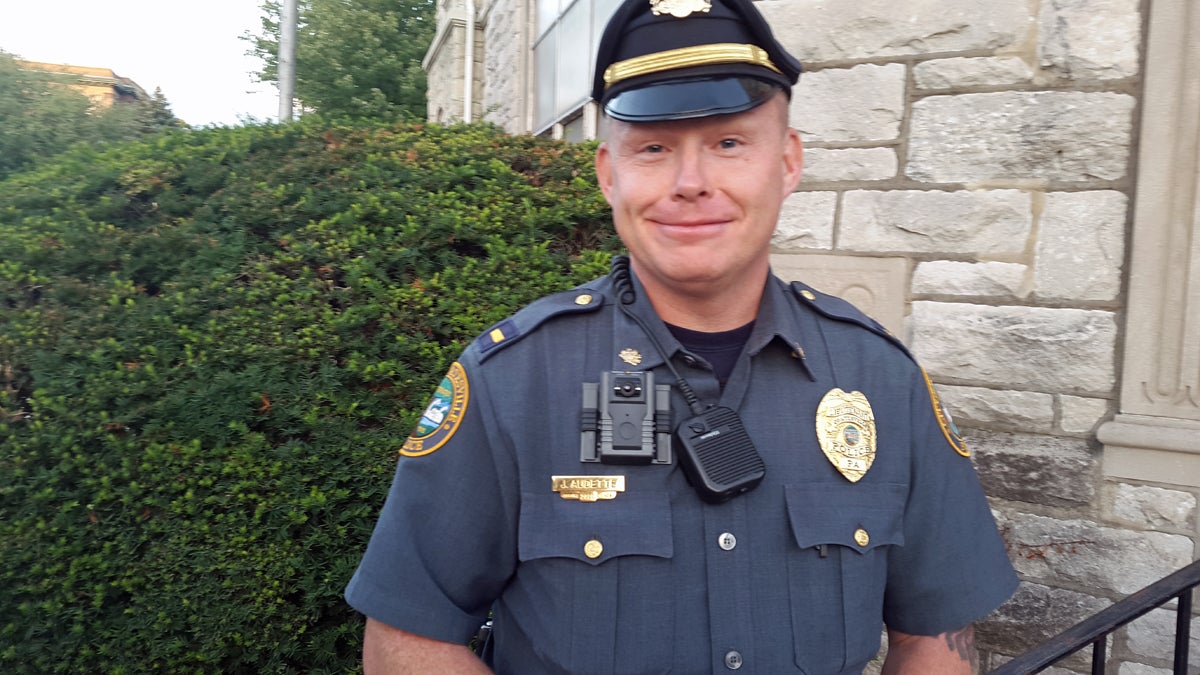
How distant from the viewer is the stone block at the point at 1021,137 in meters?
2.63

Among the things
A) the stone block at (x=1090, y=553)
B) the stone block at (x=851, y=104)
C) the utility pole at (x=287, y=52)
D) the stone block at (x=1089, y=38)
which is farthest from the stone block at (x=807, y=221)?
the utility pole at (x=287, y=52)

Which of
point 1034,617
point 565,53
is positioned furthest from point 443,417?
point 565,53

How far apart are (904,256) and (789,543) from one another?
187 cm

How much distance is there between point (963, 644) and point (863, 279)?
1683 mm

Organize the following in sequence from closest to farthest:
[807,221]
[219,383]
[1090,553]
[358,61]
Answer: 1. [219,383]
2. [1090,553]
3. [807,221]
4. [358,61]

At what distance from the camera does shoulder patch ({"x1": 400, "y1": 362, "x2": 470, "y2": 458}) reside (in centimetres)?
140

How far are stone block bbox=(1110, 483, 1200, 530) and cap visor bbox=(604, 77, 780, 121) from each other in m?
2.10

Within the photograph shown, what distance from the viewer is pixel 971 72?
9.21ft

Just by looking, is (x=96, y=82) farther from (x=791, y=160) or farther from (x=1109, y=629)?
(x=1109, y=629)

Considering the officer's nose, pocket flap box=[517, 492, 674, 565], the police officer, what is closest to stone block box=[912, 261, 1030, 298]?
the police officer

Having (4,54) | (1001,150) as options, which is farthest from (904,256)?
(4,54)

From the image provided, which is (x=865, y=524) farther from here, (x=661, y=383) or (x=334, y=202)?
(x=334, y=202)

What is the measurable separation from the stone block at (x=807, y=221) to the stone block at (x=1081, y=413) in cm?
100

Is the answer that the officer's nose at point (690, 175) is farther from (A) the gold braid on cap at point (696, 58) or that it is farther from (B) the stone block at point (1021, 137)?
(B) the stone block at point (1021, 137)
